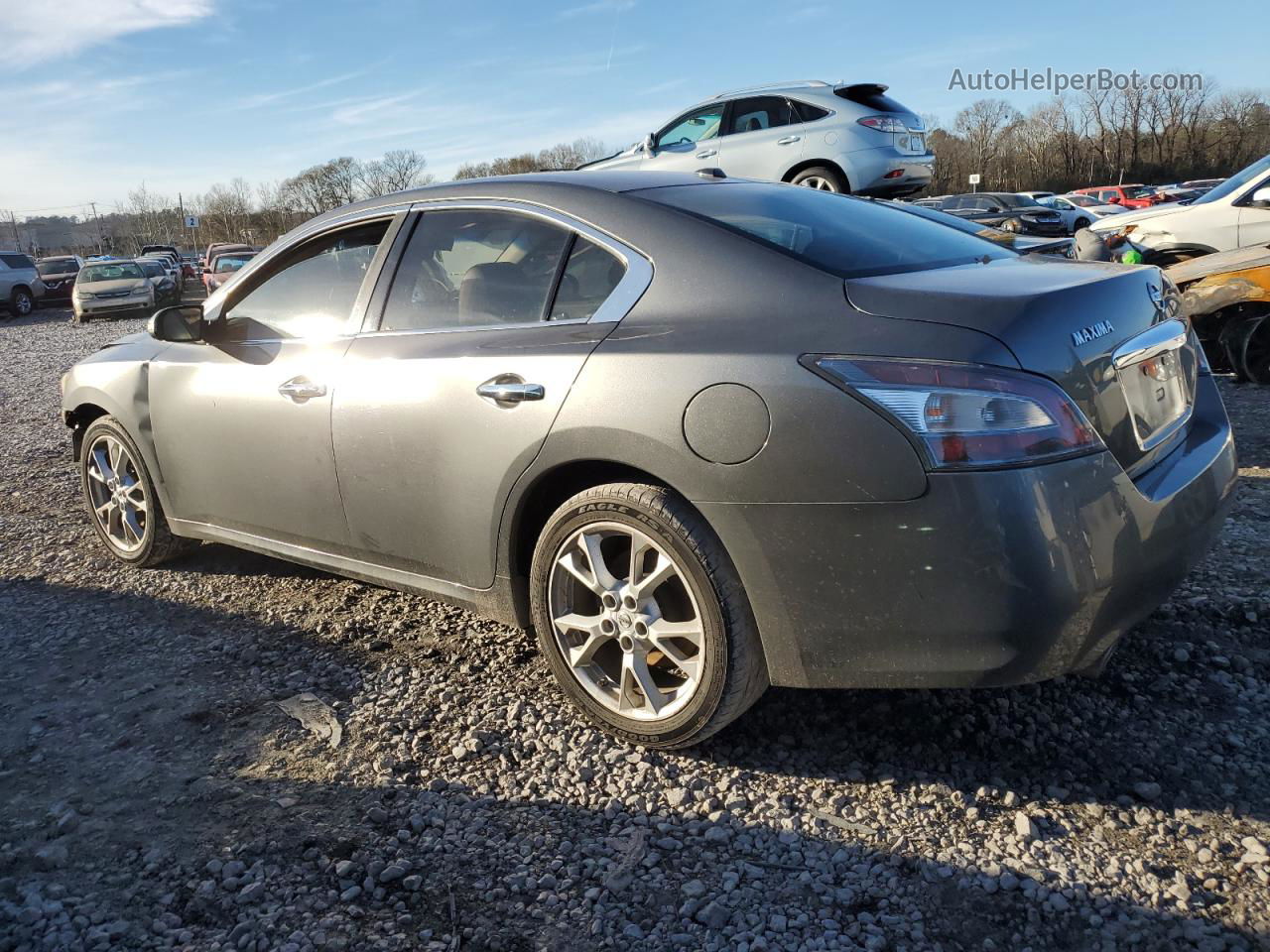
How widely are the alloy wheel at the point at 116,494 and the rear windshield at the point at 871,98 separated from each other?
8.61 m

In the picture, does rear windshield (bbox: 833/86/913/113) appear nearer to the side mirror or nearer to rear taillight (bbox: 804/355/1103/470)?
the side mirror

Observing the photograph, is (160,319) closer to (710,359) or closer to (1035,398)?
(710,359)

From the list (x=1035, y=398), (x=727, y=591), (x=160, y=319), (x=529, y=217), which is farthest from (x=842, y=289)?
(x=160, y=319)

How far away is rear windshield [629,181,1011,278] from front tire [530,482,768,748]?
2.63 feet

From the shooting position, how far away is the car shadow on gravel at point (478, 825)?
2150 millimetres

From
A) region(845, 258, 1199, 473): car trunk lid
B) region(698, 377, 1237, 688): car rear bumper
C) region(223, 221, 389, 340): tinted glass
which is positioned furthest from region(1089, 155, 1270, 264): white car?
region(223, 221, 389, 340): tinted glass

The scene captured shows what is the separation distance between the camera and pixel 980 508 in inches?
85.4

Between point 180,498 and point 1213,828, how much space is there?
12.6ft

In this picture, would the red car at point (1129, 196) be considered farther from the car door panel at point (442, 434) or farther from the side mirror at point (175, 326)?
the car door panel at point (442, 434)

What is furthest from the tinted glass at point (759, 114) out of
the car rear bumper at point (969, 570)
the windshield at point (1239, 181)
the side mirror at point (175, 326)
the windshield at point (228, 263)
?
the windshield at point (228, 263)

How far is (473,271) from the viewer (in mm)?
3262

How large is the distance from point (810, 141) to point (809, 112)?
34 centimetres

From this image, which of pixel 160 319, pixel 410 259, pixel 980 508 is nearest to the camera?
pixel 980 508

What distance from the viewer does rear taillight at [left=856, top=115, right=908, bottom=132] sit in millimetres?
10492
